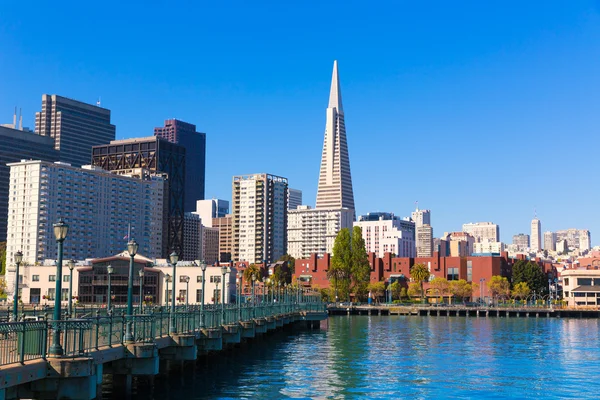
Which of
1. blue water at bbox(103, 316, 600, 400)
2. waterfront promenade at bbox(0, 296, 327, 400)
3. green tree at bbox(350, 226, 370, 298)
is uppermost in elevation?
green tree at bbox(350, 226, 370, 298)

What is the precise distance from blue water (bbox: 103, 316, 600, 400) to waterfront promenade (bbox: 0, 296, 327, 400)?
2584mm

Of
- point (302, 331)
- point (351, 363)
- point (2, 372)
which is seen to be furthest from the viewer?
point (302, 331)

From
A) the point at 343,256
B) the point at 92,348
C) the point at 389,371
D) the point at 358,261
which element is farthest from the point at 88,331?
the point at 358,261

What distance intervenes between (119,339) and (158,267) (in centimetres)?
13312

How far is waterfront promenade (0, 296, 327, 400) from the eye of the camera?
89.1 feet

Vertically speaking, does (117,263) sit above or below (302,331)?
above

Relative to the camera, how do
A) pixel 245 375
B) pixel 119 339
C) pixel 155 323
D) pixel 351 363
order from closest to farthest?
pixel 119 339 → pixel 155 323 → pixel 245 375 → pixel 351 363

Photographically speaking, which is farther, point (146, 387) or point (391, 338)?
point (391, 338)

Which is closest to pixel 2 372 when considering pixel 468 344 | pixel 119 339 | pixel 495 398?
pixel 119 339

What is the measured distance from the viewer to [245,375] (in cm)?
5500

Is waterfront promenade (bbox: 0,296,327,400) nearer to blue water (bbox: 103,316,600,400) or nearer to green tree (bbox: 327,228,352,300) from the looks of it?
blue water (bbox: 103,316,600,400)

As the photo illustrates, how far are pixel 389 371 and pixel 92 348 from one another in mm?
30484

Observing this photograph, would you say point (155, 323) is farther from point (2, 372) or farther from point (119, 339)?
point (2, 372)

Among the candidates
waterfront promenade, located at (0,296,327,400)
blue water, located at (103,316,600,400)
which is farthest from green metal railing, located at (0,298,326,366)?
blue water, located at (103,316,600,400)
